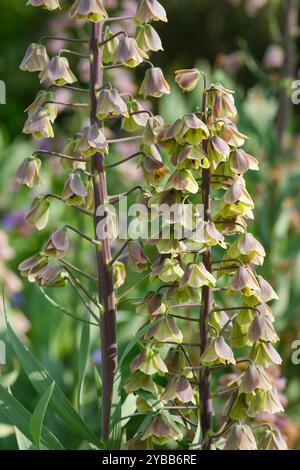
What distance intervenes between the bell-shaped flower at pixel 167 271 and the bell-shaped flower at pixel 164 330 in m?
0.07

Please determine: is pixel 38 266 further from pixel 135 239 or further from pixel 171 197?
pixel 171 197

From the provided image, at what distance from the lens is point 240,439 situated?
63.9 inches

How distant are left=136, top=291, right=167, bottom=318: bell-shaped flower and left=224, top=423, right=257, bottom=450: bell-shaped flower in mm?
263

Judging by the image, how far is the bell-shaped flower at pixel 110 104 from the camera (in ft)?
5.39

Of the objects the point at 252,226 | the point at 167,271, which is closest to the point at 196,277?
the point at 167,271

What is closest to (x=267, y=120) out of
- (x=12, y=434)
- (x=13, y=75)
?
(x=12, y=434)

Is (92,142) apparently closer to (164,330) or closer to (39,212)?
(39,212)

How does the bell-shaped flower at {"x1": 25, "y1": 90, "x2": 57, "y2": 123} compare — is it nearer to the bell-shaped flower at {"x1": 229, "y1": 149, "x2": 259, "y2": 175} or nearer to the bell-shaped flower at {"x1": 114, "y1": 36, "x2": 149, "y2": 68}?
the bell-shaped flower at {"x1": 114, "y1": 36, "x2": 149, "y2": 68}

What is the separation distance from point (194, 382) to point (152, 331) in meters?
0.16

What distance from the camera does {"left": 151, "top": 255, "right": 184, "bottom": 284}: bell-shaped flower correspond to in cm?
162

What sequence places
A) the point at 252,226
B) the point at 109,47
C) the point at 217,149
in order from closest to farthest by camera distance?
the point at 217,149 → the point at 109,47 → the point at 252,226

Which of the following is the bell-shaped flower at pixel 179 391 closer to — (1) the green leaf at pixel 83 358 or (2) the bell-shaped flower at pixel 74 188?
(1) the green leaf at pixel 83 358

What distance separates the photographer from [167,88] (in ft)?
5.64

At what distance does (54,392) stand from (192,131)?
61 centimetres
